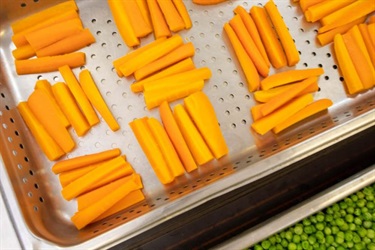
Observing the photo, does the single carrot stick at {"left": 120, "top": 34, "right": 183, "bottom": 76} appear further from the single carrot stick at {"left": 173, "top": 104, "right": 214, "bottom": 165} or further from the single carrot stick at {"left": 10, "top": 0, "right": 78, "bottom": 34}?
the single carrot stick at {"left": 10, "top": 0, "right": 78, "bottom": 34}

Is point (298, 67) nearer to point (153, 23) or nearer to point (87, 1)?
point (153, 23)

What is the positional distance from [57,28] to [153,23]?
340 millimetres

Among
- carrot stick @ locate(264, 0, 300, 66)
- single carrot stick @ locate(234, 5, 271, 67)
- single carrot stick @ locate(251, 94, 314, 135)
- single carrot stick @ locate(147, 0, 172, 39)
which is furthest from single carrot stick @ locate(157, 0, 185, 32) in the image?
single carrot stick @ locate(251, 94, 314, 135)

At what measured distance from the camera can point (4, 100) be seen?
57.2 inches

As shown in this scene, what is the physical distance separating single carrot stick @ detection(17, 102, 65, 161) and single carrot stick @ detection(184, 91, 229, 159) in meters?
0.46

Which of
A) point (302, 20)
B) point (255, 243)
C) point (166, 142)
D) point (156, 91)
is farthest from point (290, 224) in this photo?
point (302, 20)

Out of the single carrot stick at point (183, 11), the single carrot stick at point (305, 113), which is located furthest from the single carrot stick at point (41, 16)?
the single carrot stick at point (305, 113)

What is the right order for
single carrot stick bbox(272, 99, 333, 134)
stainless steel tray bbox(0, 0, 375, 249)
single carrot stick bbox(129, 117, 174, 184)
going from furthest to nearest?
→ 1. single carrot stick bbox(272, 99, 333, 134)
2. single carrot stick bbox(129, 117, 174, 184)
3. stainless steel tray bbox(0, 0, 375, 249)

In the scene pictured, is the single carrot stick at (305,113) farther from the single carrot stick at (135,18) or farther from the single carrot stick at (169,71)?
the single carrot stick at (135,18)

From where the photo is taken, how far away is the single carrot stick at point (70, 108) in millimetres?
1450

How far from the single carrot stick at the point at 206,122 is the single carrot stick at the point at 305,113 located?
0.67 ft

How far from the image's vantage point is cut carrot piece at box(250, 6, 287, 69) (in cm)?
157

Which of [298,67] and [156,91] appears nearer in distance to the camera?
[156,91]

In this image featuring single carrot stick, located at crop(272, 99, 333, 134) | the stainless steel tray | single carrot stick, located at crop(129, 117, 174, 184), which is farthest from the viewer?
single carrot stick, located at crop(272, 99, 333, 134)
